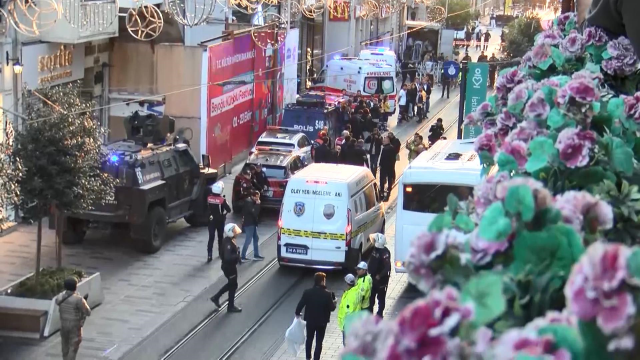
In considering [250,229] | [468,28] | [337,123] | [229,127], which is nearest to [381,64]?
[337,123]

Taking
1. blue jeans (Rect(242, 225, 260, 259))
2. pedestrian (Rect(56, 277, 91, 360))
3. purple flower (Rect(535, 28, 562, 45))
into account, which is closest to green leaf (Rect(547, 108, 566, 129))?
purple flower (Rect(535, 28, 562, 45))

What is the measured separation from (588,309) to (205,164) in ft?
64.0

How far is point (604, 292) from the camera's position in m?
2.68

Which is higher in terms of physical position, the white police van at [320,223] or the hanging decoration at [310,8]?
the hanging decoration at [310,8]

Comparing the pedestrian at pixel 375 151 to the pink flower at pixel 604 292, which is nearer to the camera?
the pink flower at pixel 604 292

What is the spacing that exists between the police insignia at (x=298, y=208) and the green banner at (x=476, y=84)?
7.15 m

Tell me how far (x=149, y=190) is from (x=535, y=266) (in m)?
15.4

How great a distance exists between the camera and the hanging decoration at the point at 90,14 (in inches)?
838

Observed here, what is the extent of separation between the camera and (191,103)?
26.0 meters

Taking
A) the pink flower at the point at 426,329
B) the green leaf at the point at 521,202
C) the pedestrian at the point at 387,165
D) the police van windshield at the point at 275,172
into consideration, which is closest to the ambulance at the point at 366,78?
the pedestrian at the point at 387,165

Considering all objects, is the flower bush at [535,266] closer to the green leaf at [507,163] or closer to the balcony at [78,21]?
the green leaf at [507,163]

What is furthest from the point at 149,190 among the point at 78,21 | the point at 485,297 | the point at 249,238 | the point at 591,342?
the point at 591,342

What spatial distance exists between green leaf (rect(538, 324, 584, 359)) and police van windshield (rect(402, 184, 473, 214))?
1362 cm

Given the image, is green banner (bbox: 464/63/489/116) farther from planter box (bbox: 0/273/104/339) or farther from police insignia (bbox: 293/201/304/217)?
planter box (bbox: 0/273/104/339)
